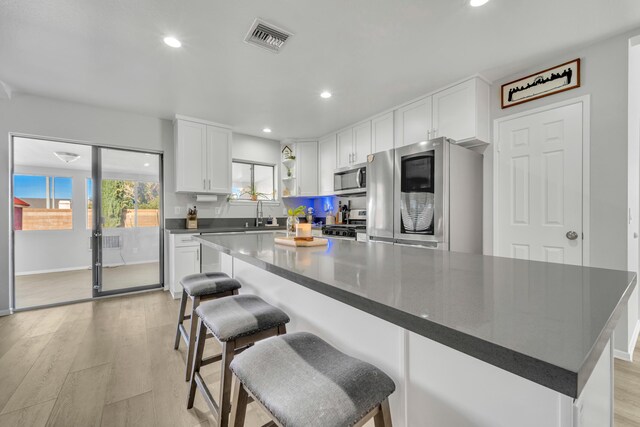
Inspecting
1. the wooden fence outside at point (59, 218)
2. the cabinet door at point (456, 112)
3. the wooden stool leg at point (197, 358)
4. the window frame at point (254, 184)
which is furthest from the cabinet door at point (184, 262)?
the cabinet door at point (456, 112)

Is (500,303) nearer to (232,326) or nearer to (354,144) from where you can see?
(232,326)

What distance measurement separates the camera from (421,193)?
2.84 m

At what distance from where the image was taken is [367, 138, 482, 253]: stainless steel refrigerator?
2.67 meters

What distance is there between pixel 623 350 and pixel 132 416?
3.42 metres

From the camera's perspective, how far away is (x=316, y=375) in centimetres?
A: 79

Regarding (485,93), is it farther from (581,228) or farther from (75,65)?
(75,65)

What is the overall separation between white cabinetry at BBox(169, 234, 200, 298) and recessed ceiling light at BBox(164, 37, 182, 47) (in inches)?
89.6

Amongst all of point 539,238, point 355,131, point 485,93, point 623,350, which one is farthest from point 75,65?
point 623,350

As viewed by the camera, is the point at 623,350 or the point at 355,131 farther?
the point at 355,131

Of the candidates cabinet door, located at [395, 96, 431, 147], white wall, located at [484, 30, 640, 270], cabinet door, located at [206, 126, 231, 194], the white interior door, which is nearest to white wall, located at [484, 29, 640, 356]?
white wall, located at [484, 30, 640, 270]

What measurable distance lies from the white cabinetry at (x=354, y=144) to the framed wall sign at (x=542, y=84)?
1.64m

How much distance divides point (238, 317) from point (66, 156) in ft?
13.7

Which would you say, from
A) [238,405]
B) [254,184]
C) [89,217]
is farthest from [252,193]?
[238,405]

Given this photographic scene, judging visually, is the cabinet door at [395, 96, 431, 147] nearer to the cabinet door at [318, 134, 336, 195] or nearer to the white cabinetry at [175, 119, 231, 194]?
the cabinet door at [318, 134, 336, 195]
